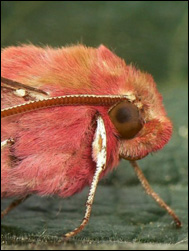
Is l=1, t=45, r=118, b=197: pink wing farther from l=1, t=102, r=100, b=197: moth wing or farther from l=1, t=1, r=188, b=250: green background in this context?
l=1, t=1, r=188, b=250: green background

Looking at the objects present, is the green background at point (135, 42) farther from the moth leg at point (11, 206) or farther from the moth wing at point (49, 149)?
the moth wing at point (49, 149)

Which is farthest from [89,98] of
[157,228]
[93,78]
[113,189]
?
[113,189]

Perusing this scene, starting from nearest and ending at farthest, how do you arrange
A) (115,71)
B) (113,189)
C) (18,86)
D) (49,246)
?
1. (49,246)
2. (18,86)
3. (115,71)
4. (113,189)

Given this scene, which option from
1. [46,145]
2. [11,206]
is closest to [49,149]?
[46,145]

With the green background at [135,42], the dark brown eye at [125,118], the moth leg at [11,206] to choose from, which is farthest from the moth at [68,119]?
the green background at [135,42]

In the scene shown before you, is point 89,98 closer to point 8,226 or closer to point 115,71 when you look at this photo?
point 115,71

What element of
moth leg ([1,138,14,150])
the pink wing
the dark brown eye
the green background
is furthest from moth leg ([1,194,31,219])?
the dark brown eye

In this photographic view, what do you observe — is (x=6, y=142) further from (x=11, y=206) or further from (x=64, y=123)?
(x=11, y=206)
